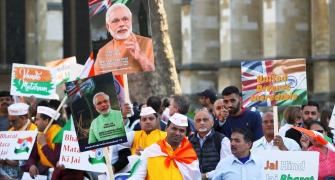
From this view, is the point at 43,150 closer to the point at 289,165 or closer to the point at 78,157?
the point at 78,157

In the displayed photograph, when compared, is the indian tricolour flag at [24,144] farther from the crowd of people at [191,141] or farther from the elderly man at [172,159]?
the elderly man at [172,159]

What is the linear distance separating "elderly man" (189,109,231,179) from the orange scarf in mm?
792

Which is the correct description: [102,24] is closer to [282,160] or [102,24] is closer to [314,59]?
[282,160]

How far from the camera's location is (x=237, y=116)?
12.1 metres

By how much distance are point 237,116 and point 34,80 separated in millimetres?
5458

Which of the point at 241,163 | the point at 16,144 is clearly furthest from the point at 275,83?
the point at 16,144

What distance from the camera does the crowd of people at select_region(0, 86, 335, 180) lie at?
9938mm

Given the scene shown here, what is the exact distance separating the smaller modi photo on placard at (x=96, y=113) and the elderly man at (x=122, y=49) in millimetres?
2292

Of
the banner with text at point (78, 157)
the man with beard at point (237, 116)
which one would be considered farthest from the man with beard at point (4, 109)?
the man with beard at point (237, 116)

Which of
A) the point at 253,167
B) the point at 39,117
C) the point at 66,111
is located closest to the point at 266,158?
the point at 253,167

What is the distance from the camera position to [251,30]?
30484mm

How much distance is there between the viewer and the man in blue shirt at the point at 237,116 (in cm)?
1199

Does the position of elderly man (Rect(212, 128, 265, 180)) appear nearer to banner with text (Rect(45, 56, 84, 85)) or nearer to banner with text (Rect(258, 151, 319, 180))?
banner with text (Rect(258, 151, 319, 180))

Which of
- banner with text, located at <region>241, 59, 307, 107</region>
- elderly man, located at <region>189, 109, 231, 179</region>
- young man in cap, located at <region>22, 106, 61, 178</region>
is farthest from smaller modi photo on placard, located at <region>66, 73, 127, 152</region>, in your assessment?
banner with text, located at <region>241, 59, 307, 107</region>
